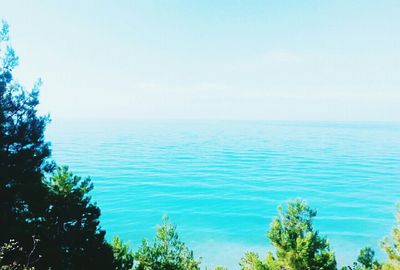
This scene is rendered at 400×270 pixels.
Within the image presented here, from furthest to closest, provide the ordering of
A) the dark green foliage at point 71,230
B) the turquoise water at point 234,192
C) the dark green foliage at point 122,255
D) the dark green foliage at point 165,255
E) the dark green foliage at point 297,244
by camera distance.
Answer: the turquoise water at point 234,192 → the dark green foliage at point 165,255 → the dark green foliage at point 122,255 → the dark green foliage at point 297,244 → the dark green foliage at point 71,230

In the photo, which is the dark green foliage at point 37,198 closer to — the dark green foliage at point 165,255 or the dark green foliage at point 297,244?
the dark green foliage at point 165,255

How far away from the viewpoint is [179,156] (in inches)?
3979

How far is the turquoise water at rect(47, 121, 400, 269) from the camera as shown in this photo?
4334cm

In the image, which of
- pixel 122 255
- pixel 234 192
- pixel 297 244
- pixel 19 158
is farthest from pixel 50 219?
pixel 234 192

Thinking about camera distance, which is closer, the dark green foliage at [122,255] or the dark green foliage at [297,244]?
the dark green foliage at [297,244]

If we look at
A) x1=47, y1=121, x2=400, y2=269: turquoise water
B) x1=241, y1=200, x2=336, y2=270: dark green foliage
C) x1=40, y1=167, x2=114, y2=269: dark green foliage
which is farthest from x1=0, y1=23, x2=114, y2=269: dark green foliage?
x1=47, y1=121, x2=400, y2=269: turquoise water

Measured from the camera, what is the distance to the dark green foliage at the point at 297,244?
16.3m

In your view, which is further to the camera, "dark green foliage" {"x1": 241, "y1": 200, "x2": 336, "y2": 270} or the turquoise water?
the turquoise water

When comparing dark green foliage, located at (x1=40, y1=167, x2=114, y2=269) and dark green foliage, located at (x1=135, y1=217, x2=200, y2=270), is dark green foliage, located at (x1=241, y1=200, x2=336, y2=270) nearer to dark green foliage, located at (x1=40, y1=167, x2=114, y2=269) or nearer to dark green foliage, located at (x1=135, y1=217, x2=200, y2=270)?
dark green foliage, located at (x1=135, y1=217, x2=200, y2=270)

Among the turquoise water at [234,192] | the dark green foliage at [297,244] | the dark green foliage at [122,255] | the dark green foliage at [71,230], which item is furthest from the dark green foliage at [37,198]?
the turquoise water at [234,192]

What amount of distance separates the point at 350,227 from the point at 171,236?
129ft

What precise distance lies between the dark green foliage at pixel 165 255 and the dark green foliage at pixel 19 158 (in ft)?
28.7

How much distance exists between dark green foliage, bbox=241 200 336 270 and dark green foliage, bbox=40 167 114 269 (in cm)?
1034

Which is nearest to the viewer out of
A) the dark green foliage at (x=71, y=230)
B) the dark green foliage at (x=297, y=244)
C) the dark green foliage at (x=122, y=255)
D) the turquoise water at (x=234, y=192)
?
the dark green foliage at (x=71, y=230)
